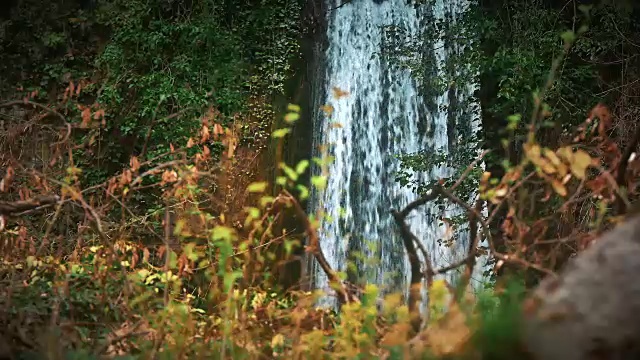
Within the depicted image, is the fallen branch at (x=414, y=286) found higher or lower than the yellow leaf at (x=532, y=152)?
lower

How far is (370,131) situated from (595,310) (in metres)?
8.83

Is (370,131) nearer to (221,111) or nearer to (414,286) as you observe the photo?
(221,111)

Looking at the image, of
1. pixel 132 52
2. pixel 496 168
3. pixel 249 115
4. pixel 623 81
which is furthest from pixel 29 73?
pixel 623 81

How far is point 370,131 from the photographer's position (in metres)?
10.6

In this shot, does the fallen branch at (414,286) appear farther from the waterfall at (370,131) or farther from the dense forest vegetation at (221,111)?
the waterfall at (370,131)

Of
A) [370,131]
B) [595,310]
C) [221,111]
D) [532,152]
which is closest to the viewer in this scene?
[595,310]

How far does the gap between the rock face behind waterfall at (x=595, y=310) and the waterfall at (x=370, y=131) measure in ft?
26.4

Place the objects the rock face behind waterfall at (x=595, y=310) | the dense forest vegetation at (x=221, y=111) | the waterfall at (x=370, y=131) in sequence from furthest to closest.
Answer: the waterfall at (x=370, y=131)
the dense forest vegetation at (x=221, y=111)
the rock face behind waterfall at (x=595, y=310)

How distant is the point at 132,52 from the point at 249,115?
1926mm

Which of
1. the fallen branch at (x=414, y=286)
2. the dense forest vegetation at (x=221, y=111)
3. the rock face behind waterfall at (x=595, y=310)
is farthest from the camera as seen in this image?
the dense forest vegetation at (x=221, y=111)

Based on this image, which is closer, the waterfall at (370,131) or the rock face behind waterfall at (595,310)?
the rock face behind waterfall at (595,310)

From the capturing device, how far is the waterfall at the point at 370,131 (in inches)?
403

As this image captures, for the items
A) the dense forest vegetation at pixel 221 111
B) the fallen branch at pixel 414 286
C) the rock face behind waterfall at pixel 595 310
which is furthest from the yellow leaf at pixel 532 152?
the dense forest vegetation at pixel 221 111

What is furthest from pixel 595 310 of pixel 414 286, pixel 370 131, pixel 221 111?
pixel 370 131
